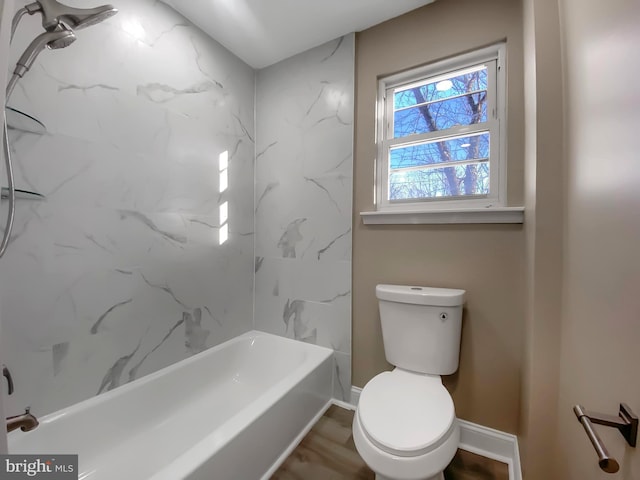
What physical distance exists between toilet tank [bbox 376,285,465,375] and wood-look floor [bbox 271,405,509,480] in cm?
44

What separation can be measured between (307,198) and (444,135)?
3.02 feet

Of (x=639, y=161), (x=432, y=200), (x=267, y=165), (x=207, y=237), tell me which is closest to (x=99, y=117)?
(x=207, y=237)

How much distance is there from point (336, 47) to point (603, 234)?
1.78 meters

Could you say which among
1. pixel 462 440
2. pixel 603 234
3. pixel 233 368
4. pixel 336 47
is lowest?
pixel 462 440

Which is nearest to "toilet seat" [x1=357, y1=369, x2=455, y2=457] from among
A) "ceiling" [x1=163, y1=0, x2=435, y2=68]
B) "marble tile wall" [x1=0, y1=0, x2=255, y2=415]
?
"marble tile wall" [x1=0, y1=0, x2=255, y2=415]

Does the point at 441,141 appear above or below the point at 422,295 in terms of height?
above

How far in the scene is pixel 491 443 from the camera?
1.37m

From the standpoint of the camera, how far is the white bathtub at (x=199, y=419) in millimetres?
1030

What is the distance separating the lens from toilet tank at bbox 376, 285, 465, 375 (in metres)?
1.33

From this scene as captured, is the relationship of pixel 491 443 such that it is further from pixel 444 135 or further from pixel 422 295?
pixel 444 135

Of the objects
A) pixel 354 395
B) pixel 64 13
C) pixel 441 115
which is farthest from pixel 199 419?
pixel 441 115

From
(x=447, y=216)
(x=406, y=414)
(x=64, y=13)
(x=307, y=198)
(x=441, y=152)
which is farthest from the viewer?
(x=307, y=198)

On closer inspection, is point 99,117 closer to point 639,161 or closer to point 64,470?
point 64,470

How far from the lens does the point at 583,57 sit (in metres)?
0.79
